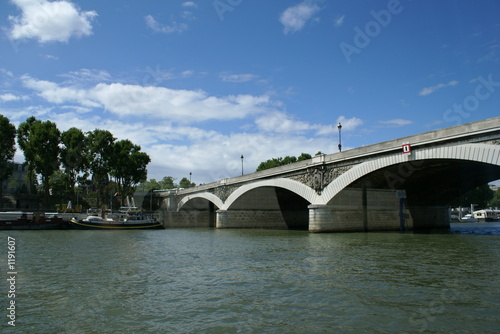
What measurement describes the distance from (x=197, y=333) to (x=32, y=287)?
708 cm

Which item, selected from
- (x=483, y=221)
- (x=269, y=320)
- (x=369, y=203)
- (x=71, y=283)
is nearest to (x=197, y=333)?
(x=269, y=320)

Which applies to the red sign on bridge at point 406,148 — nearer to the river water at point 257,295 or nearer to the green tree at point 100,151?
the river water at point 257,295

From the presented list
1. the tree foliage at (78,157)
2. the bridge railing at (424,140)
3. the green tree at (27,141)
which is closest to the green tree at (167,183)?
the tree foliage at (78,157)

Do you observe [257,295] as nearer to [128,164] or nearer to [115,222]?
[115,222]

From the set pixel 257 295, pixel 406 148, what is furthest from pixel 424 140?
pixel 257 295

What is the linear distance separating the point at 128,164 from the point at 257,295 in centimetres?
6707

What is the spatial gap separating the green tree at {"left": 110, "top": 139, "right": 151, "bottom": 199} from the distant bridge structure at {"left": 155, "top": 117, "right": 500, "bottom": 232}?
25910mm

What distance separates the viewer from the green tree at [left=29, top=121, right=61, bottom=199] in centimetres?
5856

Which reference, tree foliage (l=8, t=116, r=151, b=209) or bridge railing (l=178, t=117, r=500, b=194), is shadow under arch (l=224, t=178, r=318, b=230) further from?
tree foliage (l=8, t=116, r=151, b=209)

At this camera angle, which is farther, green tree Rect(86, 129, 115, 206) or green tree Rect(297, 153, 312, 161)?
green tree Rect(297, 153, 312, 161)

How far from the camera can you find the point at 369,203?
38031 mm

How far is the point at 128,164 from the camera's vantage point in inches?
2916

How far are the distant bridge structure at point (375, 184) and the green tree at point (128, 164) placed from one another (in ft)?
85.0

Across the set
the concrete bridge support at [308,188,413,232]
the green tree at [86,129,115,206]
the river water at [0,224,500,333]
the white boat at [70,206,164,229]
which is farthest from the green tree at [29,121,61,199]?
the river water at [0,224,500,333]
